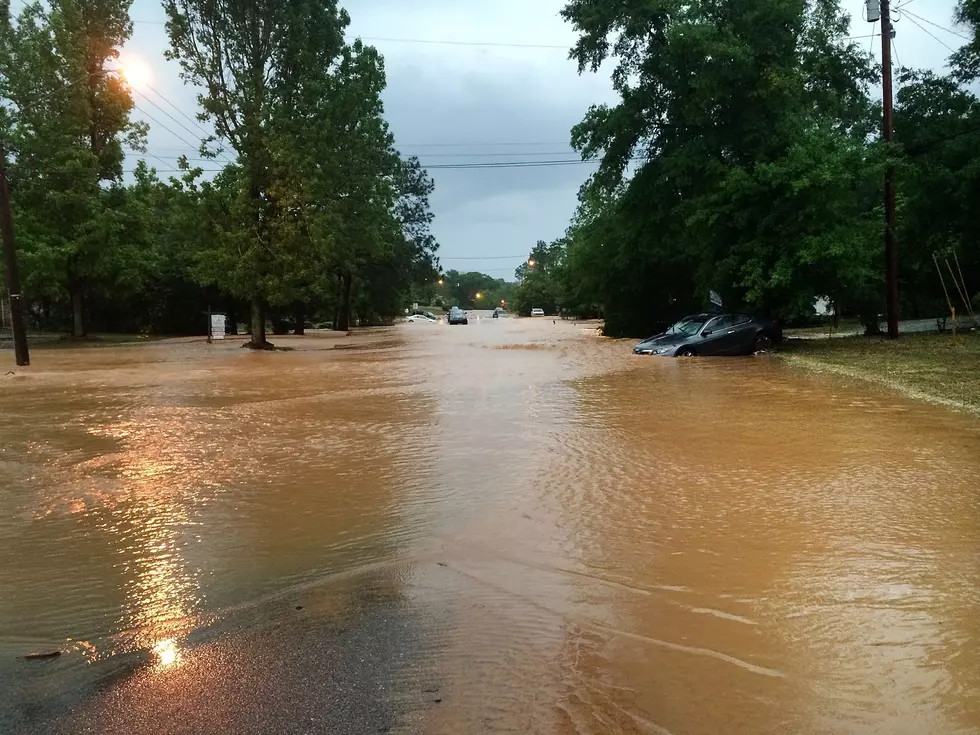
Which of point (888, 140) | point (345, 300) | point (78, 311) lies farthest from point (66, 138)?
point (888, 140)

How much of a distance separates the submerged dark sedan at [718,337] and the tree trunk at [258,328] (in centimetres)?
1527

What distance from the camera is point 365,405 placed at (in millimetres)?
14047

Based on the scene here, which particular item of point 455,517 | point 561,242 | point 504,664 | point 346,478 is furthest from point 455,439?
point 561,242

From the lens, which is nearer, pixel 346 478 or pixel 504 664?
pixel 504 664

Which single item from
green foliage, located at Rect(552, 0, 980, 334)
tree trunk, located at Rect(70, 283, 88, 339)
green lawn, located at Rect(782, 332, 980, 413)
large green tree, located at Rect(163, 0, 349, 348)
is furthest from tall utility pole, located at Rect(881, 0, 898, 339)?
tree trunk, located at Rect(70, 283, 88, 339)

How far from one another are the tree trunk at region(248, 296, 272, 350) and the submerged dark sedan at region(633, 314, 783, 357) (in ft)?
50.1

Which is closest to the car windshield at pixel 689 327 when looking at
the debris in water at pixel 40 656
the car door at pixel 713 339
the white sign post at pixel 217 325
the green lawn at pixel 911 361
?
the car door at pixel 713 339

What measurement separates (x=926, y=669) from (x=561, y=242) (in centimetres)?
6718

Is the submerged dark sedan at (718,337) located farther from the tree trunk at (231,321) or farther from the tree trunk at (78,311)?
the tree trunk at (231,321)

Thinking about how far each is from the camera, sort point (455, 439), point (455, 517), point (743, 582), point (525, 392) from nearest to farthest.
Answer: point (743, 582) → point (455, 517) → point (455, 439) → point (525, 392)

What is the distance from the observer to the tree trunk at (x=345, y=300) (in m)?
53.6

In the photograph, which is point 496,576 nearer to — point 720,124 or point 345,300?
point 720,124

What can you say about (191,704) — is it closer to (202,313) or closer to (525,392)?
(525,392)

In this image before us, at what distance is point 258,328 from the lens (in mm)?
32406
